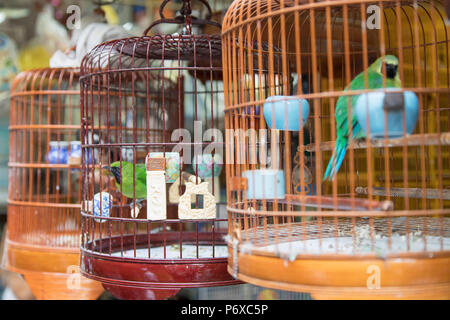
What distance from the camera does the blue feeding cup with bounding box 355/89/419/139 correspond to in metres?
1.77

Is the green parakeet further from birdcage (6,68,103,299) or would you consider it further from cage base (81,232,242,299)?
birdcage (6,68,103,299)

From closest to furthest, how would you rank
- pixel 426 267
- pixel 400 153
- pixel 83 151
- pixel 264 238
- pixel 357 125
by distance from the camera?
pixel 426 267 → pixel 357 125 → pixel 264 238 → pixel 83 151 → pixel 400 153

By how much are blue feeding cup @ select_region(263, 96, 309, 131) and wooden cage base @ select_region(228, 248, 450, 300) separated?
0.54 m

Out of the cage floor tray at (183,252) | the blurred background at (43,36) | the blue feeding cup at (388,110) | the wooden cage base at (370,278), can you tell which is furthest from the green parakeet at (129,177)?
the blurred background at (43,36)

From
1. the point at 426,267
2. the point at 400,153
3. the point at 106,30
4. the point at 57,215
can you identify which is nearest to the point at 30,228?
the point at 57,215

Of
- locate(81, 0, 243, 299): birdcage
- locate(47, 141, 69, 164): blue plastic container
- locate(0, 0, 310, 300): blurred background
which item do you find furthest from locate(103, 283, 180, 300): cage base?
locate(0, 0, 310, 300): blurred background

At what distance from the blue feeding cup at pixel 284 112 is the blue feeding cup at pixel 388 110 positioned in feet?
0.90

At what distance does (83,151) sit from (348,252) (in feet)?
5.03

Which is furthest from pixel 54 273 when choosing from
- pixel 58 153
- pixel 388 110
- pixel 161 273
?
pixel 388 110

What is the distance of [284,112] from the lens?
207 centimetres

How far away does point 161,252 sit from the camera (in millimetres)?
2914

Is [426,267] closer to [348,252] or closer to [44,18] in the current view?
[348,252]

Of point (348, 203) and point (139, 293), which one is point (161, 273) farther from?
point (348, 203)

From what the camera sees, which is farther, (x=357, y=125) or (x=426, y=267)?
(x=357, y=125)
